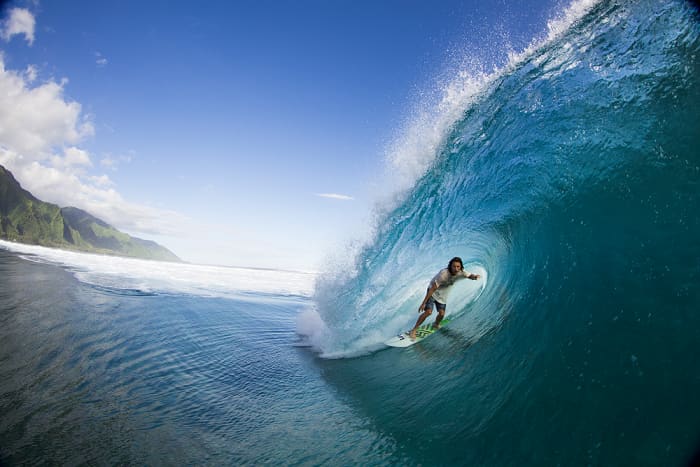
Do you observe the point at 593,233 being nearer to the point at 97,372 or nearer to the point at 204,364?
the point at 204,364

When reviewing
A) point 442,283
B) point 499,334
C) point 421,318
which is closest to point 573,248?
point 499,334

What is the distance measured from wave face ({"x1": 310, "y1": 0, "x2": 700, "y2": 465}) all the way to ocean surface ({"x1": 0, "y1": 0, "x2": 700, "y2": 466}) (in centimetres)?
2

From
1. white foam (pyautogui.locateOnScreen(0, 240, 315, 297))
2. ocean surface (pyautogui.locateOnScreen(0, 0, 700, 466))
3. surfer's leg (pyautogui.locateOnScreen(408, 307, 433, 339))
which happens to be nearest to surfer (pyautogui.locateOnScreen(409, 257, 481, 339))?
surfer's leg (pyautogui.locateOnScreen(408, 307, 433, 339))

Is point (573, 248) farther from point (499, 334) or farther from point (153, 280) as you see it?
point (153, 280)

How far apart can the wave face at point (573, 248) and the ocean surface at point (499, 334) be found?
0.8 inches

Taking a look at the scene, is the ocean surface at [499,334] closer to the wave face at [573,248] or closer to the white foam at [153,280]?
the wave face at [573,248]

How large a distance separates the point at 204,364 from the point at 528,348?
4.92m

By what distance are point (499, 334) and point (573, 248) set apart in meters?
1.58

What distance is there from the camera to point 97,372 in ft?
13.5

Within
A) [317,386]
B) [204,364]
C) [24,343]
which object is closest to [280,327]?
[204,364]

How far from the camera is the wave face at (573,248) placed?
257 centimetres

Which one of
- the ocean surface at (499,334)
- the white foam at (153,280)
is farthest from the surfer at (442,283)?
the white foam at (153,280)

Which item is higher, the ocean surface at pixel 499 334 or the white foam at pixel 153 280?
the ocean surface at pixel 499 334

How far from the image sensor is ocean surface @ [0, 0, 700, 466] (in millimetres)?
2598
